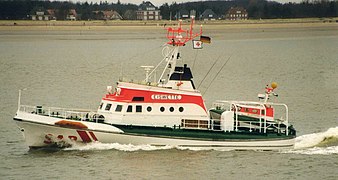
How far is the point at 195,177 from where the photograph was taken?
28.1m

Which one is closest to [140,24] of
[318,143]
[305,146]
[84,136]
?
[318,143]

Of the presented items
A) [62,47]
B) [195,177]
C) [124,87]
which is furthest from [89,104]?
[62,47]

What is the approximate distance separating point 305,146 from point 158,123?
6551 millimetres

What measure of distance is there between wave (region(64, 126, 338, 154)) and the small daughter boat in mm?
174

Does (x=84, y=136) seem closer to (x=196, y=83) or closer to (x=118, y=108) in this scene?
(x=118, y=108)

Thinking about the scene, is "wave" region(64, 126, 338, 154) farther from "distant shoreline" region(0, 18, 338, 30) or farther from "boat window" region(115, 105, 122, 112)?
"distant shoreline" region(0, 18, 338, 30)

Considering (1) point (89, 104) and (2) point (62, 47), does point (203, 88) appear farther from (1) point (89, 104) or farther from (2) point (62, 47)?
(2) point (62, 47)

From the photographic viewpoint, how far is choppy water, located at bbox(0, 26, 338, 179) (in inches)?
1142

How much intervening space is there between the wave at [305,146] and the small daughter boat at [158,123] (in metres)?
0.17

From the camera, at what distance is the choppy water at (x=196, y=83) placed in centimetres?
2900

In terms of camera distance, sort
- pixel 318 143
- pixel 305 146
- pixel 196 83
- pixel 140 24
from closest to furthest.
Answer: pixel 305 146, pixel 318 143, pixel 196 83, pixel 140 24

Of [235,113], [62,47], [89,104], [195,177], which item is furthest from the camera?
[62,47]

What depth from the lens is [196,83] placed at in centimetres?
5438

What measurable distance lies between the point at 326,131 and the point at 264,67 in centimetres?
3445
